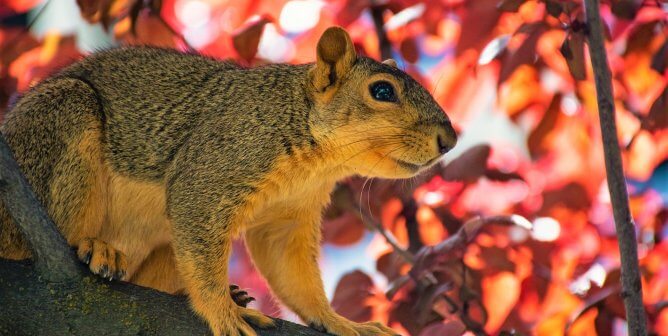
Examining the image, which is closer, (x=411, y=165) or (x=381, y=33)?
(x=411, y=165)

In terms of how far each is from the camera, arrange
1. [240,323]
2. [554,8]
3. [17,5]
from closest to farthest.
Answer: [240,323]
[554,8]
[17,5]

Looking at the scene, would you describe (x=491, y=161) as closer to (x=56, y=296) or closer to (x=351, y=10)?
(x=351, y=10)

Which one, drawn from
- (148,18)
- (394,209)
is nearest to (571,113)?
(394,209)

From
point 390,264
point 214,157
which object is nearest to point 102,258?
point 214,157

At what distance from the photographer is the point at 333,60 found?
443 centimetres

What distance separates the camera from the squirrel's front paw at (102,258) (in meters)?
3.74

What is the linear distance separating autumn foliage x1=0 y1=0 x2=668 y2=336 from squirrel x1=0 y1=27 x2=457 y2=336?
0.29 meters

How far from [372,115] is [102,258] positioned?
126cm

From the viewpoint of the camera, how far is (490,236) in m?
4.90

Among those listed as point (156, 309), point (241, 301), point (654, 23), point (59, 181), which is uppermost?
point (654, 23)

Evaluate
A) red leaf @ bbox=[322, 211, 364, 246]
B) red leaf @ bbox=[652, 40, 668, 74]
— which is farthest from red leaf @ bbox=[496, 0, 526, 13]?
red leaf @ bbox=[322, 211, 364, 246]

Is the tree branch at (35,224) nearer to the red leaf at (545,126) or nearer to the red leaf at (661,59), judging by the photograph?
the red leaf at (545,126)

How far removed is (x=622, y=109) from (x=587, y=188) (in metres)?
0.45

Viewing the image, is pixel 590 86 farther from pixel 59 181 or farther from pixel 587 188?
pixel 59 181
